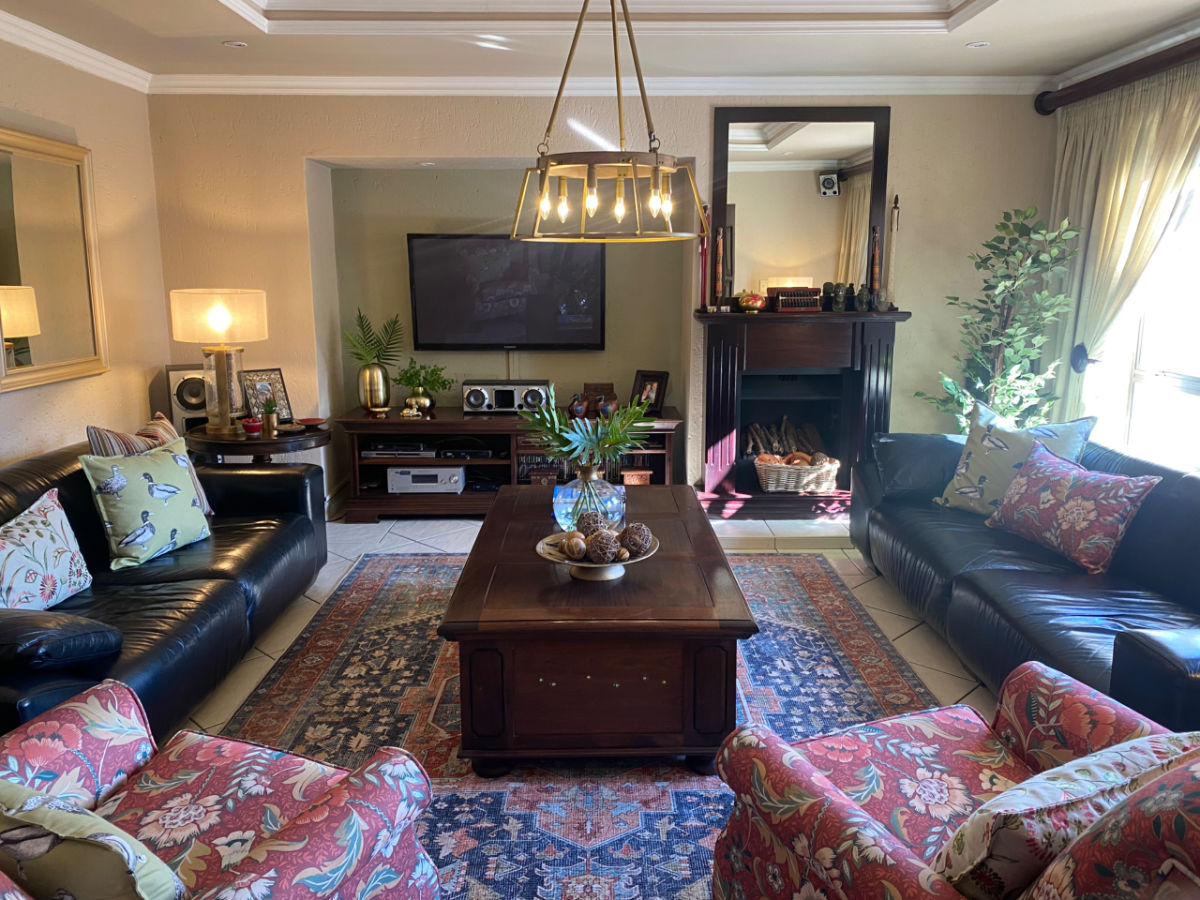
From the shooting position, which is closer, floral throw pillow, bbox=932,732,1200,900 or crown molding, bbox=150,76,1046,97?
floral throw pillow, bbox=932,732,1200,900

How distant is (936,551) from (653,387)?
238cm

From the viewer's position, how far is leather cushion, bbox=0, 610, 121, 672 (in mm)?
2127

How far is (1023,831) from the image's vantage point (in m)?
1.23

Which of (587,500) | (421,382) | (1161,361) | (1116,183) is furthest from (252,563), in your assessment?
(1116,183)

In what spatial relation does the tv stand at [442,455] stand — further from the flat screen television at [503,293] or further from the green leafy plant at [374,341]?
the flat screen television at [503,293]

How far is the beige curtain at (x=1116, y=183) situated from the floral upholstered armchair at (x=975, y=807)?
2.93m

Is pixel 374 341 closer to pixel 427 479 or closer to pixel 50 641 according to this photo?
pixel 427 479

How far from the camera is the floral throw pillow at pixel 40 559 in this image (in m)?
2.59

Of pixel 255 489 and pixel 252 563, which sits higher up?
pixel 255 489

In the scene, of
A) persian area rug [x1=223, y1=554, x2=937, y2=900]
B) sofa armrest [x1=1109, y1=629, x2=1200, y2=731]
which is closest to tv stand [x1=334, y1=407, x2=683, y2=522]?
persian area rug [x1=223, y1=554, x2=937, y2=900]

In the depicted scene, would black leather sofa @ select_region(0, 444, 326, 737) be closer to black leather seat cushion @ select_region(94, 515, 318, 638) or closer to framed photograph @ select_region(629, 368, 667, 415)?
black leather seat cushion @ select_region(94, 515, 318, 638)

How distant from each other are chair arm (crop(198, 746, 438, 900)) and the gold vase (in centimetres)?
383

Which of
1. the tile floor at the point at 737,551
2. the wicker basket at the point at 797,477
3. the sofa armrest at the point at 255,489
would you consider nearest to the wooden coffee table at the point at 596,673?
the tile floor at the point at 737,551

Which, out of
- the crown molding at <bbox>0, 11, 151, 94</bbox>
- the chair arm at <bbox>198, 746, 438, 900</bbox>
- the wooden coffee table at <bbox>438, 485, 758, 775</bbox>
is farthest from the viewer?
the crown molding at <bbox>0, 11, 151, 94</bbox>
